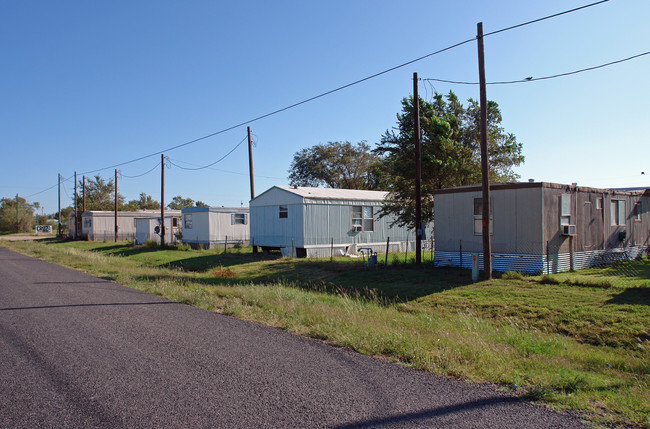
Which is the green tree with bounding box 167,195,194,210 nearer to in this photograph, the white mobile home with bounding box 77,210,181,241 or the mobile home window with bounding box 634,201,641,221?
the white mobile home with bounding box 77,210,181,241

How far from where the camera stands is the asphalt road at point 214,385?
3941mm

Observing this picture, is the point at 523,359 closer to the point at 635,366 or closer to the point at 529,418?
the point at 635,366

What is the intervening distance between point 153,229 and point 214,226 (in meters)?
8.88

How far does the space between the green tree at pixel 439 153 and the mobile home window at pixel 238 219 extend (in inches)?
442

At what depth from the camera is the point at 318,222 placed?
22250 mm

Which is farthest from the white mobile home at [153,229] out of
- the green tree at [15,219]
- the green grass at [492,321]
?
the green tree at [15,219]

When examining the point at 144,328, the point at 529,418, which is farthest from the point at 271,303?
the point at 529,418

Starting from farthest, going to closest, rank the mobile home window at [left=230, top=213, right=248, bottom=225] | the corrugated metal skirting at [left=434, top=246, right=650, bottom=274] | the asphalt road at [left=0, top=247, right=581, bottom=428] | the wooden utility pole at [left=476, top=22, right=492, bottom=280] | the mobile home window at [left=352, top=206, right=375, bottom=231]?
the mobile home window at [left=230, top=213, right=248, bottom=225], the mobile home window at [left=352, top=206, right=375, bottom=231], the corrugated metal skirting at [left=434, top=246, right=650, bottom=274], the wooden utility pole at [left=476, top=22, right=492, bottom=280], the asphalt road at [left=0, top=247, right=581, bottom=428]

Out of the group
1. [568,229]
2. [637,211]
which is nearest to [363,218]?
[568,229]

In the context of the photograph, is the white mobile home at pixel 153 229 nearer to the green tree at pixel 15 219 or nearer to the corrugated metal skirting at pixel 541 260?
the corrugated metal skirting at pixel 541 260

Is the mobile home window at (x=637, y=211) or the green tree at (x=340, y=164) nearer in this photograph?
the mobile home window at (x=637, y=211)

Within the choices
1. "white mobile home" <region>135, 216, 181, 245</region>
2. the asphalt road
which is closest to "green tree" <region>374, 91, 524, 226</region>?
the asphalt road

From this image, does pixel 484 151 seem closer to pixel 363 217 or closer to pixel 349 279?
pixel 349 279

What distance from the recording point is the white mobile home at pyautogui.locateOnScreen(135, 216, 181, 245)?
117ft
